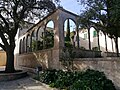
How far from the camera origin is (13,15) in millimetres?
15539

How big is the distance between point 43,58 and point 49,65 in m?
1.39

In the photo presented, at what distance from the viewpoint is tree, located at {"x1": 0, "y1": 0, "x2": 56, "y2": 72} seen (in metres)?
14.8

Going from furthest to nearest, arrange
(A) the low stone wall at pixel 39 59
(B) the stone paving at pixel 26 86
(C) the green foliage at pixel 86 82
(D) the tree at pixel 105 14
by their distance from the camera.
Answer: (A) the low stone wall at pixel 39 59 < (B) the stone paving at pixel 26 86 < (D) the tree at pixel 105 14 < (C) the green foliage at pixel 86 82

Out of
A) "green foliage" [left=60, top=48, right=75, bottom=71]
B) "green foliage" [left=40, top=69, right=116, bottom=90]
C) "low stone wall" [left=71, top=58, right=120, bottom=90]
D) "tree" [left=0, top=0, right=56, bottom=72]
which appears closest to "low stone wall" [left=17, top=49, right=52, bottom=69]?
"green foliage" [left=60, top=48, right=75, bottom=71]

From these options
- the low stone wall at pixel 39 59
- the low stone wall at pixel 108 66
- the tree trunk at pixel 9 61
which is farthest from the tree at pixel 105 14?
the tree trunk at pixel 9 61

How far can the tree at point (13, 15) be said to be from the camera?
1476 centimetres

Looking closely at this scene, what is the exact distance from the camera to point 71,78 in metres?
9.46

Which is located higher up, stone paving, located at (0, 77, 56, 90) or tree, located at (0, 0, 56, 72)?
tree, located at (0, 0, 56, 72)

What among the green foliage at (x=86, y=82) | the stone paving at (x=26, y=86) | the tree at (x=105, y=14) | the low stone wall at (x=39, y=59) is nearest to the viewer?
the green foliage at (x=86, y=82)

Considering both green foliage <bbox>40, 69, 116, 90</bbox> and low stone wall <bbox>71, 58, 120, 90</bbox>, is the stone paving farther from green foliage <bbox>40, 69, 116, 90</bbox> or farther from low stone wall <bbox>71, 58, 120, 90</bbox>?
low stone wall <bbox>71, 58, 120, 90</bbox>

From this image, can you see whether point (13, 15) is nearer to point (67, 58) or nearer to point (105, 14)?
point (67, 58)

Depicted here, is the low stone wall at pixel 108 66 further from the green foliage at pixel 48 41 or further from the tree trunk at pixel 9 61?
the tree trunk at pixel 9 61

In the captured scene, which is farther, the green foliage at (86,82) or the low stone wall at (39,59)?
the low stone wall at (39,59)

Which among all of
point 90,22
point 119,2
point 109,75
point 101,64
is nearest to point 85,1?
point 90,22
